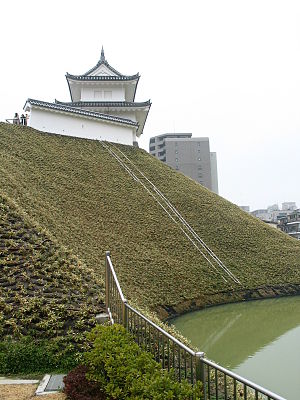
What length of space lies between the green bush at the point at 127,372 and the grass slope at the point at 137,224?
5940 millimetres

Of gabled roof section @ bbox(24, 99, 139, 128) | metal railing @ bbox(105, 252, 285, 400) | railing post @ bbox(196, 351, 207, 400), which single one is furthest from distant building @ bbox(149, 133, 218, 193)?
railing post @ bbox(196, 351, 207, 400)

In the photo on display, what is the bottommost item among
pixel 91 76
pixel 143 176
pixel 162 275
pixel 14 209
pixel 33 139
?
pixel 162 275

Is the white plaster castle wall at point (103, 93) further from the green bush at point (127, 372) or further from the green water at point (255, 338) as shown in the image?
the green bush at point (127, 372)

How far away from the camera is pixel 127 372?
3523mm

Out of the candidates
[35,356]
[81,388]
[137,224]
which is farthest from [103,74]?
[81,388]

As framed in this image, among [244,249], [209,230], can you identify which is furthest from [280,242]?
[209,230]

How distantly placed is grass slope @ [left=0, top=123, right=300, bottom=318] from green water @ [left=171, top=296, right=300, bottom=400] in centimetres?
88

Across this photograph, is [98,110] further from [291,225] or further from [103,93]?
[291,225]

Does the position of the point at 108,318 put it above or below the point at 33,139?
below

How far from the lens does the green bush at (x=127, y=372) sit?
3.02 meters

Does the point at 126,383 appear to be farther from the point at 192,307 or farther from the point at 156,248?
the point at 156,248

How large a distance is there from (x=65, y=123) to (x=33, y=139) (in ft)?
10.4

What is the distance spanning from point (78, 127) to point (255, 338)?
657 inches

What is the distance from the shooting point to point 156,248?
45.8 feet
